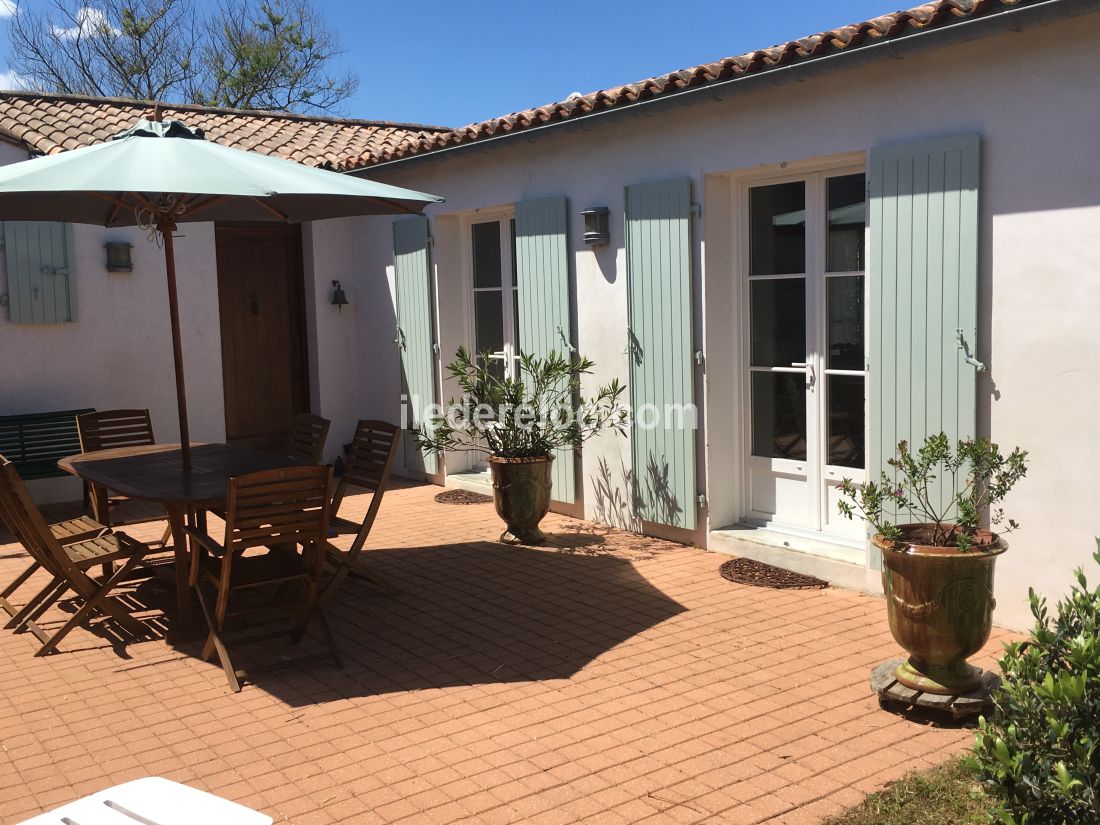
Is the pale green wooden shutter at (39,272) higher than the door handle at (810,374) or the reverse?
higher

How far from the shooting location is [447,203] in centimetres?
869

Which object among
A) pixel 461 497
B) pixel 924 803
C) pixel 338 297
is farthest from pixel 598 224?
pixel 924 803

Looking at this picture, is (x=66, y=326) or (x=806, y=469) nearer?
(x=806, y=469)

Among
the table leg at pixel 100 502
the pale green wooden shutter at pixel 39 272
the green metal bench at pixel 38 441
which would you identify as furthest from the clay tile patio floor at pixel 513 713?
the pale green wooden shutter at pixel 39 272

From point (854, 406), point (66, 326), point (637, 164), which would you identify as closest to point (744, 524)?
point (854, 406)

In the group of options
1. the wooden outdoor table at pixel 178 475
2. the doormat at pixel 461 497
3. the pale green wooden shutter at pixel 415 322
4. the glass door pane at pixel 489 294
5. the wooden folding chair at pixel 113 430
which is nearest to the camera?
the wooden outdoor table at pixel 178 475

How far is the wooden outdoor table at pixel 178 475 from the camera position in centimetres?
488

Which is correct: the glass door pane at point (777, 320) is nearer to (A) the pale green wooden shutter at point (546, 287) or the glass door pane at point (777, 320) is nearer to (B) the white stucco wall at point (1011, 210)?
(B) the white stucco wall at point (1011, 210)

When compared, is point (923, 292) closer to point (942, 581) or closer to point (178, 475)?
point (942, 581)

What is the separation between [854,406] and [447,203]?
419cm

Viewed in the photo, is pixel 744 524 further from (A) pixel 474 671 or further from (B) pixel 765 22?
(B) pixel 765 22

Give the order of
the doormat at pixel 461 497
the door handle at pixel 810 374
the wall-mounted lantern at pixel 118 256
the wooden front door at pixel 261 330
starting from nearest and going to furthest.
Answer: the door handle at pixel 810 374
the doormat at pixel 461 497
the wall-mounted lantern at pixel 118 256
the wooden front door at pixel 261 330

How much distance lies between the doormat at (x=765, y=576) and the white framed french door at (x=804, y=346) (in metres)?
0.29

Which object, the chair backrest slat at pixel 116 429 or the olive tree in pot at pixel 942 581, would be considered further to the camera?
the chair backrest slat at pixel 116 429
